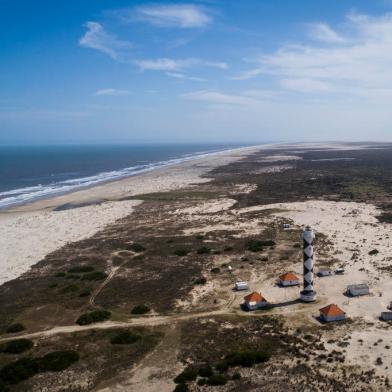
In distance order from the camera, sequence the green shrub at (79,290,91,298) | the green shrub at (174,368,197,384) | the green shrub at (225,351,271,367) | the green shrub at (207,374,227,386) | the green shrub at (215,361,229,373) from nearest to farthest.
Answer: the green shrub at (207,374,227,386)
the green shrub at (174,368,197,384)
the green shrub at (215,361,229,373)
the green shrub at (225,351,271,367)
the green shrub at (79,290,91,298)

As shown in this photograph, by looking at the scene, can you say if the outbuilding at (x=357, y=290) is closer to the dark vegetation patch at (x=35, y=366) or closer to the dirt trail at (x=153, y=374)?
the dirt trail at (x=153, y=374)

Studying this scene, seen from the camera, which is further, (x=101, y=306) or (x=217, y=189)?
(x=217, y=189)

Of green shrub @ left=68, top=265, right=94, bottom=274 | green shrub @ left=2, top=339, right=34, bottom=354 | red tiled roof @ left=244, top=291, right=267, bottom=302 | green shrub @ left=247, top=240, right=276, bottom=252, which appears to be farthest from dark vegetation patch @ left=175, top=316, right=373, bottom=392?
green shrub @ left=247, top=240, right=276, bottom=252

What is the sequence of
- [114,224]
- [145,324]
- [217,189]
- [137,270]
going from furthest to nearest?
[217,189]
[114,224]
[137,270]
[145,324]

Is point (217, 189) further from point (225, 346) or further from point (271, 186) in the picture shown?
point (225, 346)

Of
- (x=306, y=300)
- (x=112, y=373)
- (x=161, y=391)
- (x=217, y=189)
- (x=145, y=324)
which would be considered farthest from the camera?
(x=217, y=189)

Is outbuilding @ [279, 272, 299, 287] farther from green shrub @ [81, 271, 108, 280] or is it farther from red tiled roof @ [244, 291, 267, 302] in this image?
green shrub @ [81, 271, 108, 280]

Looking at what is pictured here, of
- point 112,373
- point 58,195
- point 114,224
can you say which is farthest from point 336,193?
point 112,373
